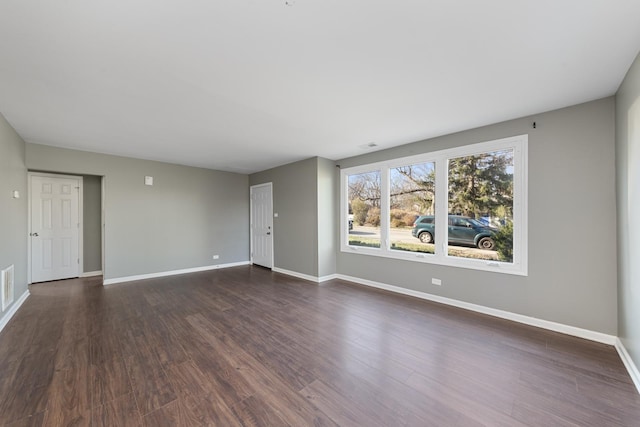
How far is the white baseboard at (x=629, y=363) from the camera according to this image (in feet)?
6.13

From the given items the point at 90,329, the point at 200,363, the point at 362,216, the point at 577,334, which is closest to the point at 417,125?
the point at 362,216

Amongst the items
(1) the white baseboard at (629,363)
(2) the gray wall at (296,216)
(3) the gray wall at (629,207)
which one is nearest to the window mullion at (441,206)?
(3) the gray wall at (629,207)

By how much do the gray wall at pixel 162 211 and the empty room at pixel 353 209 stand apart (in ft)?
0.18

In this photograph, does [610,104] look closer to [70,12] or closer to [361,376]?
[361,376]

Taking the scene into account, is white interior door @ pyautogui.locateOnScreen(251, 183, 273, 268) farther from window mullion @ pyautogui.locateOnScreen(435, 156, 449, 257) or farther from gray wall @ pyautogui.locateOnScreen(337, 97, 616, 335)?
gray wall @ pyautogui.locateOnScreen(337, 97, 616, 335)

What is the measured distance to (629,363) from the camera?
204cm

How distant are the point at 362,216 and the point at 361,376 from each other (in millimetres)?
3055

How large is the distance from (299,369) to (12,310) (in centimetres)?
384

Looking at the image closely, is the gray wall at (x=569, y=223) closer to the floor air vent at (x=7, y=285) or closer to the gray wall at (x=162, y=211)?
the gray wall at (x=162, y=211)

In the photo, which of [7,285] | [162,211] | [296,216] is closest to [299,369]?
[296,216]

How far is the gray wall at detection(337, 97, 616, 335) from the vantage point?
8.11 ft

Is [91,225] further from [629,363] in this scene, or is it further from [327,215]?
[629,363]

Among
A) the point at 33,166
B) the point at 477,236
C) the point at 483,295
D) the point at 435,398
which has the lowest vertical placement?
the point at 435,398

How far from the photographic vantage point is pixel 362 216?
15.5 feet
